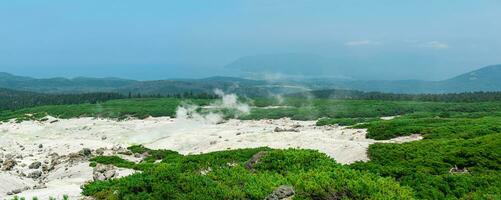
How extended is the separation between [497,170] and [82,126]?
217 feet

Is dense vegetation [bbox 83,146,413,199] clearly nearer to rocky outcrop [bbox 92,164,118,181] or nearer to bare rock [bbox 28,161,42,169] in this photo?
rocky outcrop [bbox 92,164,118,181]

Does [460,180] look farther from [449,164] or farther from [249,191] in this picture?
[249,191]

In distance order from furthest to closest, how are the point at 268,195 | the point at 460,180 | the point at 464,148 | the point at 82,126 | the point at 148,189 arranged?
the point at 82,126 → the point at 464,148 → the point at 460,180 → the point at 148,189 → the point at 268,195

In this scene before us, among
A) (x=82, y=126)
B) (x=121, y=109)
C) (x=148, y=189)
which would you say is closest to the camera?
(x=148, y=189)

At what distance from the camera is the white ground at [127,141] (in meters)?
34.9

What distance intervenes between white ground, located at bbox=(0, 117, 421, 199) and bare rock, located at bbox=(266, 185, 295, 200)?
9.49 m

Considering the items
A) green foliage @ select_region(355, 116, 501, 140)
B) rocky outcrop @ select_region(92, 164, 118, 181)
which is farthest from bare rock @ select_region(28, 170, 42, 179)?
green foliage @ select_region(355, 116, 501, 140)

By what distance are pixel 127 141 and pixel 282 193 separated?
47318 millimetres

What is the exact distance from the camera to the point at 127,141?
2514 inches

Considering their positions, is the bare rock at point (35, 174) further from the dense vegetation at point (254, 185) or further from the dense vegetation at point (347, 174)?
the dense vegetation at point (254, 185)

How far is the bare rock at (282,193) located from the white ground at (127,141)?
949cm

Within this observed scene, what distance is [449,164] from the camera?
3023 centimetres

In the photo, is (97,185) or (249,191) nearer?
(249,191)

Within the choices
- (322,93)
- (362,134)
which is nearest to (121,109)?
(362,134)
